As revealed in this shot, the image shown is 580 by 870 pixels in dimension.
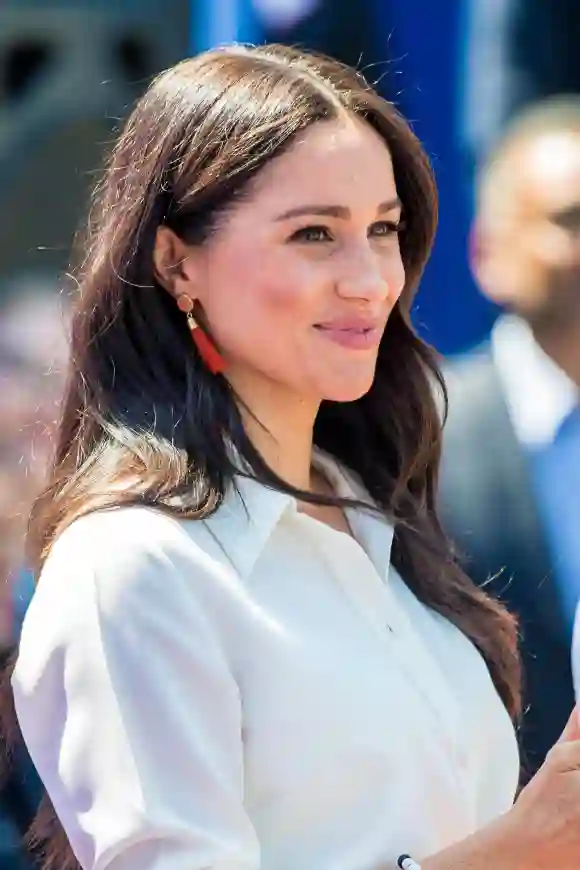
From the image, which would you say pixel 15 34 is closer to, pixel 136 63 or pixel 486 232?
pixel 136 63

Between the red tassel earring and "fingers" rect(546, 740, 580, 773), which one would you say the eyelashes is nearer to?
the red tassel earring

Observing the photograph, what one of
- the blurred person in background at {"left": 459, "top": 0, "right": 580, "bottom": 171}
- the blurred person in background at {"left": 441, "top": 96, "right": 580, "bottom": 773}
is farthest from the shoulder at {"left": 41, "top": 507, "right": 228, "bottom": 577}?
the blurred person in background at {"left": 459, "top": 0, "right": 580, "bottom": 171}

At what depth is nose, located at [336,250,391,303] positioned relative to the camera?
1.52 meters

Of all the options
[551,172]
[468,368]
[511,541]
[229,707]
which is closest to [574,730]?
[229,707]

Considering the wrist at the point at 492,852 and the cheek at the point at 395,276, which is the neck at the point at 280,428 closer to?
the cheek at the point at 395,276

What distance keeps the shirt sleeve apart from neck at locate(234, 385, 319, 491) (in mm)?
231

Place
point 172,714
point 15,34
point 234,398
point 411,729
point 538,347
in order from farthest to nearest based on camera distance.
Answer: point 15,34 < point 538,347 < point 234,398 < point 411,729 < point 172,714

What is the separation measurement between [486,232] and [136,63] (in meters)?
0.97

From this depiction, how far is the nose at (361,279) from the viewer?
5.00ft

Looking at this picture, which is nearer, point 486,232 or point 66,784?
point 66,784

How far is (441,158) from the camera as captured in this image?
2.73m

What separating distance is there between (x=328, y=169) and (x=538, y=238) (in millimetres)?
1076

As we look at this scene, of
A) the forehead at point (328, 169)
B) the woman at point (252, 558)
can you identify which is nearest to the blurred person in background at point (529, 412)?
the woman at point (252, 558)

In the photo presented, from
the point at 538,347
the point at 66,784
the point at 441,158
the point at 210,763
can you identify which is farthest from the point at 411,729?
the point at 441,158
